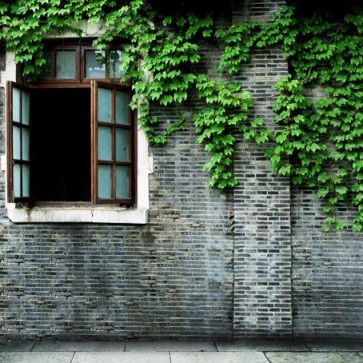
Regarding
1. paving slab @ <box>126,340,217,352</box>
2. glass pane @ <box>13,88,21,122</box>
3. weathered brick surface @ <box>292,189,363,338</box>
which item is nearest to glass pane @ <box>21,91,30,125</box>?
glass pane @ <box>13,88,21,122</box>

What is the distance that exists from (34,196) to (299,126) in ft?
13.8

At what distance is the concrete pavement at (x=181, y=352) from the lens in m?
6.05

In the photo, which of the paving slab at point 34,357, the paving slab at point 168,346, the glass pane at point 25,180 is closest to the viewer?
the paving slab at point 34,357

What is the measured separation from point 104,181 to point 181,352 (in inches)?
103

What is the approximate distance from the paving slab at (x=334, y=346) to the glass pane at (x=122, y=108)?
422 cm

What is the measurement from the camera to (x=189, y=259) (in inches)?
273

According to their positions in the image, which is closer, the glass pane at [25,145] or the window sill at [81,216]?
the window sill at [81,216]

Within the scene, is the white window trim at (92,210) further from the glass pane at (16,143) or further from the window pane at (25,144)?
the window pane at (25,144)

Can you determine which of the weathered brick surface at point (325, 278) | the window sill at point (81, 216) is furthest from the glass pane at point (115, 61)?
the weathered brick surface at point (325, 278)

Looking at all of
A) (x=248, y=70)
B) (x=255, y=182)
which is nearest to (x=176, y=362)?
A: (x=255, y=182)

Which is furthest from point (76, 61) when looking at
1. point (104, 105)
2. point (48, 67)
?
point (104, 105)

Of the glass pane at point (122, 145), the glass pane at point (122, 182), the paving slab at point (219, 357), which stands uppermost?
the glass pane at point (122, 145)

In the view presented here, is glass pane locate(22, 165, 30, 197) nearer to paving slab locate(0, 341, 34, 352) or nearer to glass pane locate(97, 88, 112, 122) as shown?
glass pane locate(97, 88, 112, 122)

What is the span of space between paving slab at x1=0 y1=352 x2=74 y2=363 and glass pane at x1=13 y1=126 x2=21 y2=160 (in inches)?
109
